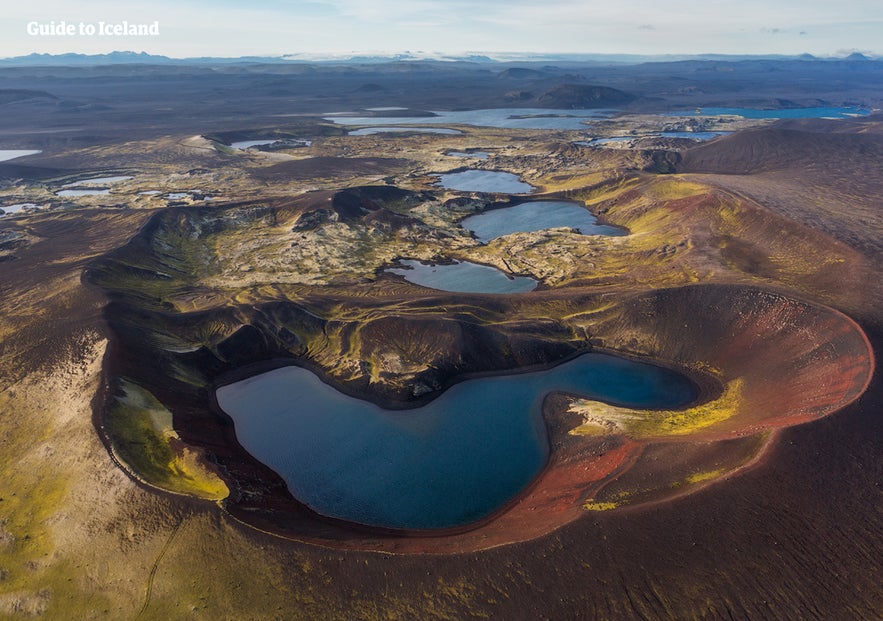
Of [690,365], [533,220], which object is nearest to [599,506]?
[690,365]

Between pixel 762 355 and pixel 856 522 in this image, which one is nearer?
pixel 856 522

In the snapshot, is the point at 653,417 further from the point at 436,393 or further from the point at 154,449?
the point at 154,449

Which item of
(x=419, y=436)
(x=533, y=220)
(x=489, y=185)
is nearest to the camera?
(x=419, y=436)

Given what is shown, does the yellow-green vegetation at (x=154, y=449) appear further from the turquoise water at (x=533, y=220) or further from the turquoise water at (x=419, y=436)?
the turquoise water at (x=533, y=220)

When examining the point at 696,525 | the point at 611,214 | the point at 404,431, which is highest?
the point at 611,214

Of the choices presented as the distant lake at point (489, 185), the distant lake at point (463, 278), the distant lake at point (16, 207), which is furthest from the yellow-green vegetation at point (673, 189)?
the distant lake at point (16, 207)

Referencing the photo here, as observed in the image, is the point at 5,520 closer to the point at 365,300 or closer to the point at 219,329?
the point at 219,329

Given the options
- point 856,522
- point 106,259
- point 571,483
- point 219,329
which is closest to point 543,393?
point 571,483
